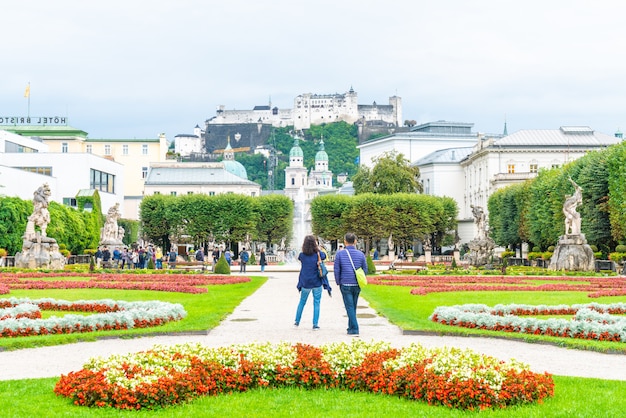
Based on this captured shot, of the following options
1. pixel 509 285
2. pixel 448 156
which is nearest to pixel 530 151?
pixel 448 156

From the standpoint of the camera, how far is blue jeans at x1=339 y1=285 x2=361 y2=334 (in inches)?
629

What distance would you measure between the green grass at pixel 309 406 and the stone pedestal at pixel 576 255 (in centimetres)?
3390

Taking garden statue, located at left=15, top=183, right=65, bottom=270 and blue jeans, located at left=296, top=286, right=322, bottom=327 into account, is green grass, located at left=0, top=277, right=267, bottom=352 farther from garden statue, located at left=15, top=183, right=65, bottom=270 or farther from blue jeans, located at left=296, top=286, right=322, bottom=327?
garden statue, located at left=15, top=183, right=65, bottom=270

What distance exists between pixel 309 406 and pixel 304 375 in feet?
3.82

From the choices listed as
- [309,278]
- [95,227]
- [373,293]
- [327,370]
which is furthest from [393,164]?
[327,370]

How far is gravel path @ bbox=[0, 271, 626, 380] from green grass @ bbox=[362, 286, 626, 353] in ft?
0.84

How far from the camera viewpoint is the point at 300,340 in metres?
15.0

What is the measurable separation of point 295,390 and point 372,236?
239 feet

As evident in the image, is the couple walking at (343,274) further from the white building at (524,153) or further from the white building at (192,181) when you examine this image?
the white building at (192,181)

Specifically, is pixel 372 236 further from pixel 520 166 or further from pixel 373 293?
pixel 373 293

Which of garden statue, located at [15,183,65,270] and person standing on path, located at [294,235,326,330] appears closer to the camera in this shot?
person standing on path, located at [294,235,326,330]

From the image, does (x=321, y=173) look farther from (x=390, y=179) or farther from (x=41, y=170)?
(x=41, y=170)

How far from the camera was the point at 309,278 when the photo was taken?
17312mm

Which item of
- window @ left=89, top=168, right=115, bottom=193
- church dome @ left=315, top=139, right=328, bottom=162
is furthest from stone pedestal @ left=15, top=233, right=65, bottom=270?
church dome @ left=315, top=139, right=328, bottom=162
